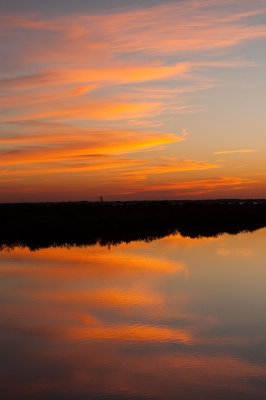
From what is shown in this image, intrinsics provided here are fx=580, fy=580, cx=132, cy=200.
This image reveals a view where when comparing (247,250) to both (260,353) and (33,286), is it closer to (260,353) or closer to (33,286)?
(33,286)

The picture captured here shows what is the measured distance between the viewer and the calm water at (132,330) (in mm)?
7941

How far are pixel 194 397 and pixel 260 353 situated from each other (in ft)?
7.55

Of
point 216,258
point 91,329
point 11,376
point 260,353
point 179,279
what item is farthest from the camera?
point 216,258

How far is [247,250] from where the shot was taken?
26219 mm

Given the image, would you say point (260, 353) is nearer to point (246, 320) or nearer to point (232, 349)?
point (232, 349)

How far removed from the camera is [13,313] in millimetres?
12578

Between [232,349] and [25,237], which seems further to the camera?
[25,237]

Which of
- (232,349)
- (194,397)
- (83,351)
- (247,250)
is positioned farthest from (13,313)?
(247,250)

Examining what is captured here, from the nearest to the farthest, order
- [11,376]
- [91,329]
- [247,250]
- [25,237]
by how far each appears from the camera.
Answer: [11,376] < [91,329] < [247,250] < [25,237]

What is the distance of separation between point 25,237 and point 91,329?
22.2 m

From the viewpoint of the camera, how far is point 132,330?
11023 mm

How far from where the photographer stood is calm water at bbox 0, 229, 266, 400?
7941mm

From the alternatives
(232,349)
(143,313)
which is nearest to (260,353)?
(232,349)

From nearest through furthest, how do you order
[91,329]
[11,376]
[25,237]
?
[11,376], [91,329], [25,237]
